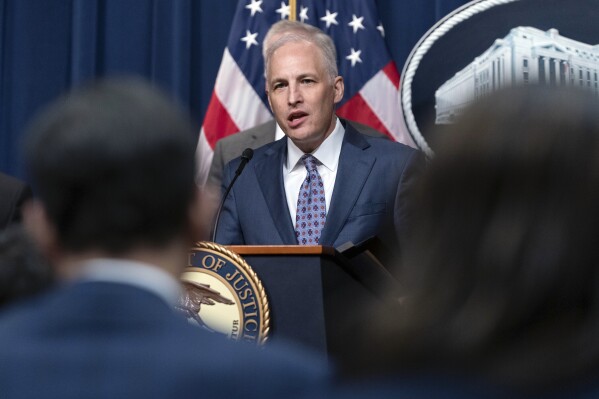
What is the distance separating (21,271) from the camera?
4.42ft

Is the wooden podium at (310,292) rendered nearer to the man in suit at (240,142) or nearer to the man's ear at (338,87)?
the man's ear at (338,87)

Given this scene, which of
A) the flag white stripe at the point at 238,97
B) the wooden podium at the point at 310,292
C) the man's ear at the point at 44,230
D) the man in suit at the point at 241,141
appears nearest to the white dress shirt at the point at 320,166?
the man in suit at the point at 241,141

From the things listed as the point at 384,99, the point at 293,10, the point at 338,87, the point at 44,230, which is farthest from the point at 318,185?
the point at 44,230

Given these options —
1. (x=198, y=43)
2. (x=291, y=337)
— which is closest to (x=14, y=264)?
(x=291, y=337)

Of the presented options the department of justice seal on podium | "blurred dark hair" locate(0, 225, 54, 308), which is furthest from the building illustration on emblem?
"blurred dark hair" locate(0, 225, 54, 308)

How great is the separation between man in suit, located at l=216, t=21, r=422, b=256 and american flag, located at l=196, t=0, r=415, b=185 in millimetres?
1014

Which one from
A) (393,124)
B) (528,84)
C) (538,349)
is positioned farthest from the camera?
(393,124)

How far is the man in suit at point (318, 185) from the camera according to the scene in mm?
3553

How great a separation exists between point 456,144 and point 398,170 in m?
2.78

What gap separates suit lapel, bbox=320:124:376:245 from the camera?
3537mm

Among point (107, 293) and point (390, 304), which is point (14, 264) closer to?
point (107, 293)

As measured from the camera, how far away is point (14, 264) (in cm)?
136

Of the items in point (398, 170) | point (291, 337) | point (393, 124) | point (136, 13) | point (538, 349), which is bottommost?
point (538, 349)

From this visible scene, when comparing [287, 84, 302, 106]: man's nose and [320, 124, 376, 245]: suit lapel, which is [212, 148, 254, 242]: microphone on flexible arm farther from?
[287, 84, 302, 106]: man's nose
